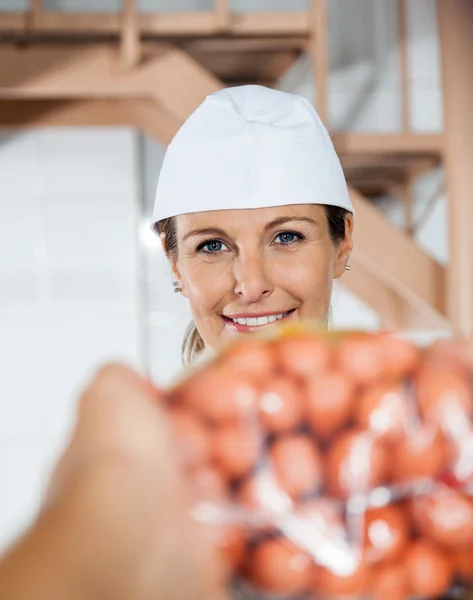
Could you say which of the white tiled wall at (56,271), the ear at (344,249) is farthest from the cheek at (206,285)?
the white tiled wall at (56,271)

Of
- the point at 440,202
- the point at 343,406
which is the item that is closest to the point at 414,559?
the point at 343,406

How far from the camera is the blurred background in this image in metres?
2.07

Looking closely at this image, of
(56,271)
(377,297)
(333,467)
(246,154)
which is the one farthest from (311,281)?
(56,271)

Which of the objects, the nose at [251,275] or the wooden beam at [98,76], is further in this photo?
the wooden beam at [98,76]

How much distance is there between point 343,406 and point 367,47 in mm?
2752

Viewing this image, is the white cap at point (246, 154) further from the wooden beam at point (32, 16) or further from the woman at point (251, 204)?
the wooden beam at point (32, 16)

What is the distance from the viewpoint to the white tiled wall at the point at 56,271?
10.4ft

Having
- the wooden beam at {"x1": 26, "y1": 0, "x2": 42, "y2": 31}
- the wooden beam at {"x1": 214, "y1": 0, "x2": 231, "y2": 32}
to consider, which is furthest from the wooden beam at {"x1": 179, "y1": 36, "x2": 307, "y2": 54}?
the wooden beam at {"x1": 26, "y1": 0, "x2": 42, "y2": 31}

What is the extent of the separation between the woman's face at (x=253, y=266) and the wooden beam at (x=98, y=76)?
1246mm

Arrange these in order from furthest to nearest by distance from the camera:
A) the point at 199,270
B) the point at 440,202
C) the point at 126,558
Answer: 1. the point at 440,202
2. the point at 199,270
3. the point at 126,558

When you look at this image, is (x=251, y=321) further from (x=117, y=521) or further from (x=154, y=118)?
(x=154, y=118)

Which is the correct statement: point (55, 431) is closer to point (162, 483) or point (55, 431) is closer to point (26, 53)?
point (26, 53)

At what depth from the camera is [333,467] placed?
1.07 ft

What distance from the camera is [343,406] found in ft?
1.09
